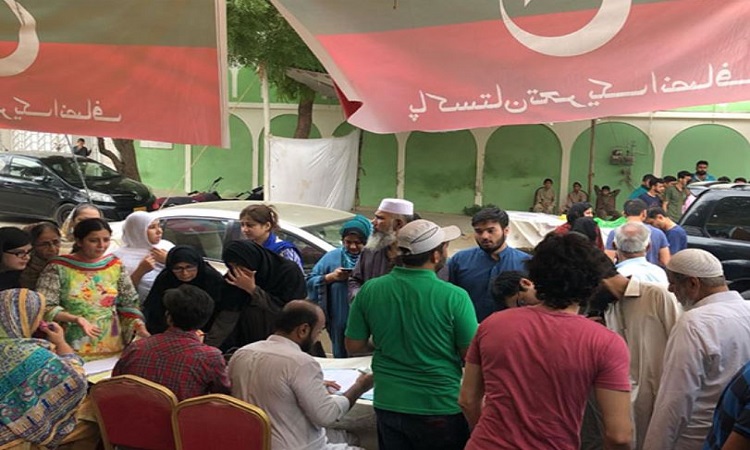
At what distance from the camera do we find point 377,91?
11.0ft

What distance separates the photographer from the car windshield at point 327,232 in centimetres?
807

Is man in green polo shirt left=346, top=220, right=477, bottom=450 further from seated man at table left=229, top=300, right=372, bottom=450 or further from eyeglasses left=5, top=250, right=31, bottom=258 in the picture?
eyeglasses left=5, top=250, right=31, bottom=258

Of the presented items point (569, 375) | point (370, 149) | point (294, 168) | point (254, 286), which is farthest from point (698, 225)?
point (370, 149)

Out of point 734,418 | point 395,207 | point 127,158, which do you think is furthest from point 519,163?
point 734,418

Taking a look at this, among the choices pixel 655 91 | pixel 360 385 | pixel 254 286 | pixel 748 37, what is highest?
pixel 748 37

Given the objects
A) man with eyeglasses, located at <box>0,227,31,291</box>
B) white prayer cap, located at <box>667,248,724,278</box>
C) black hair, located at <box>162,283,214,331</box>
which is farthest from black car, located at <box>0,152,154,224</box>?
white prayer cap, located at <box>667,248,724,278</box>

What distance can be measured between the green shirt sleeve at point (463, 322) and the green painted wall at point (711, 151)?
1644 centimetres

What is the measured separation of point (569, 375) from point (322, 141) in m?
16.0

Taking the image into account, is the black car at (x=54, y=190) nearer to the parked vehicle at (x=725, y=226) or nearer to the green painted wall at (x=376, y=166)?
the green painted wall at (x=376, y=166)

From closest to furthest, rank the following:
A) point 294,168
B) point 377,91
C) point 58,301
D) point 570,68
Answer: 1. point 570,68
2. point 377,91
3. point 58,301
4. point 294,168

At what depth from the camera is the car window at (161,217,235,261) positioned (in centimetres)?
835

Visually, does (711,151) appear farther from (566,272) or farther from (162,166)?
(566,272)

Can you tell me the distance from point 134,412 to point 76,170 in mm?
15073

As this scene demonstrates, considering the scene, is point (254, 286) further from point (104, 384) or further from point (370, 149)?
point (370, 149)
